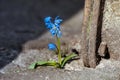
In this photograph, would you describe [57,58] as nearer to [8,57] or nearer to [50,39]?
[8,57]

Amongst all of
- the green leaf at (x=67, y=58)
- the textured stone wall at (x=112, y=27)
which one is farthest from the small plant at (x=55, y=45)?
the textured stone wall at (x=112, y=27)

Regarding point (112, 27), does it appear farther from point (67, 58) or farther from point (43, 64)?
point (43, 64)

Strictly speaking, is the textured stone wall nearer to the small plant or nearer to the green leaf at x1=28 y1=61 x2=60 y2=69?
the small plant

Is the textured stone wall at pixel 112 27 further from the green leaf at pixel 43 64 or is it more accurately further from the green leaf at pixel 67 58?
the green leaf at pixel 43 64

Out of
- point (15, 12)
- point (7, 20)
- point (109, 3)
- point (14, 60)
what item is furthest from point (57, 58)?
point (15, 12)

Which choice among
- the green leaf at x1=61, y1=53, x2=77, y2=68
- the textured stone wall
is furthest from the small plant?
the textured stone wall

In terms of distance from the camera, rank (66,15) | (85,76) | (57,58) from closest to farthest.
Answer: (85,76) < (57,58) < (66,15)

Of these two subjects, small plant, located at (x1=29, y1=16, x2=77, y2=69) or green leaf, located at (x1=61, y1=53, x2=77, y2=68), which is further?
green leaf, located at (x1=61, y1=53, x2=77, y2=68)

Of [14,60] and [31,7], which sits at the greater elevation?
[31,7]
